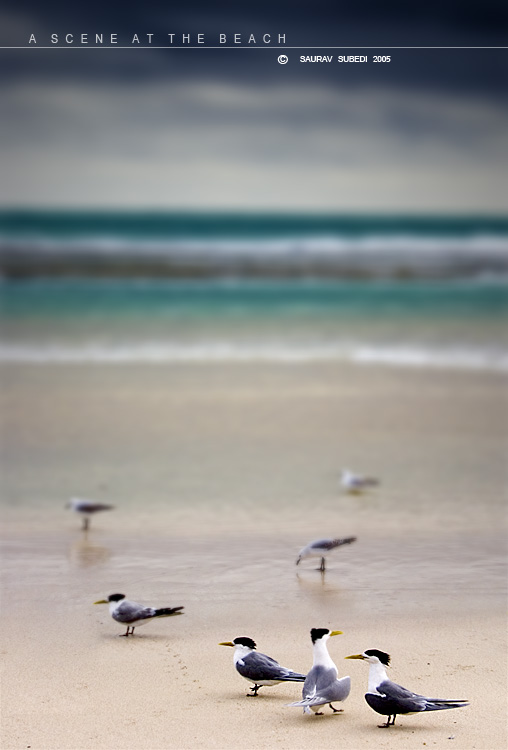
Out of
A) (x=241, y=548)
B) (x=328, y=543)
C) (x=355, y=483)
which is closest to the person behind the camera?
(x=328, y=543)

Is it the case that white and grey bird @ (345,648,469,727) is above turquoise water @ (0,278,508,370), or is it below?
below

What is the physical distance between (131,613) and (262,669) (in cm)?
36

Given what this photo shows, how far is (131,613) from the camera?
1655 mm

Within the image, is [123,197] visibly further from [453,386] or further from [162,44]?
[162,44]

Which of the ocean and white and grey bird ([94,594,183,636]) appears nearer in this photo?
white and grey bird ([94,594,183,636])

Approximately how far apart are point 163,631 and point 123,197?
289cm

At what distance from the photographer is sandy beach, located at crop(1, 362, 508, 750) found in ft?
4.55

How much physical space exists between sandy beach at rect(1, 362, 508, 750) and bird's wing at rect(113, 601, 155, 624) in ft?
0.18

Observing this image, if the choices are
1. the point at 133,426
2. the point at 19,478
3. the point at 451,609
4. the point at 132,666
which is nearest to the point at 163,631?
the point at 132,666

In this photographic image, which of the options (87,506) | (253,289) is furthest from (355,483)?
(253,289)

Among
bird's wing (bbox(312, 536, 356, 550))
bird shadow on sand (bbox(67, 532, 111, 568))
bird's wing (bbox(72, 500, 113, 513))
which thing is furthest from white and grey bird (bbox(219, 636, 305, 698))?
bird's wing (bbox(72, 500, 113, 513))

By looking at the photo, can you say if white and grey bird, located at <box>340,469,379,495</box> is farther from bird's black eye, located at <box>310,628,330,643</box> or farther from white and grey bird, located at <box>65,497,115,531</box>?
bird's black eye, located at <box>310,628,330,643</box>

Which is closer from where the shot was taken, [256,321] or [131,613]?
[131,613]

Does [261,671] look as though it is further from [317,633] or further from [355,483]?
[355,483]
